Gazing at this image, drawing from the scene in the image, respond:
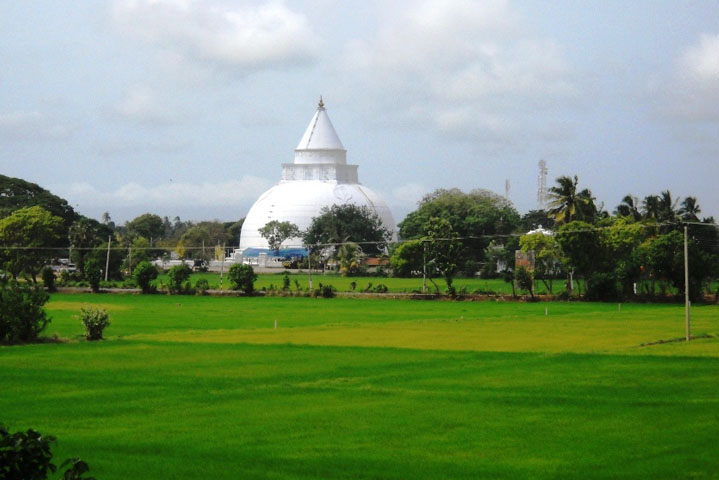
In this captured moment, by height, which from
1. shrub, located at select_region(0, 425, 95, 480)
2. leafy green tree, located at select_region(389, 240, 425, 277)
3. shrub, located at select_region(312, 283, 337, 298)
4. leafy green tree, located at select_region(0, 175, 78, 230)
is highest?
leafy green tree, located at select_region(0, 175, 78, 230)

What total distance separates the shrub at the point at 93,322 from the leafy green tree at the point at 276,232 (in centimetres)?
7626

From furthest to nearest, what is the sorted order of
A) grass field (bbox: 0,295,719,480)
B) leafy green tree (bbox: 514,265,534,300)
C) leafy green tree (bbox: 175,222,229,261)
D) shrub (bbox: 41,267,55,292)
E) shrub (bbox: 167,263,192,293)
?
Result: leafy green tree (bbox: 175,222,229,261) < shrub (bbox: 41,267,55,292) < shrub (bbox: 167,263,192,293) < leafy green tree (bbox: 514,265,534,300) < grass field (bbox: 0,295,719,480)

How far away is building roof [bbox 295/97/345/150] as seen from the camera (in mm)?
124062

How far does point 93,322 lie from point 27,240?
50.0m

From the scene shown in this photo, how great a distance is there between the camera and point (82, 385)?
20609 millimetres

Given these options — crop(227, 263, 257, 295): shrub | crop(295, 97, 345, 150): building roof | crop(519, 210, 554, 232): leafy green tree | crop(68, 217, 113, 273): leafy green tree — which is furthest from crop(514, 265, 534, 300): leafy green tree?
crop(295, 97, 345, 150): building roof

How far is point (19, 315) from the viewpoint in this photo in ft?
101

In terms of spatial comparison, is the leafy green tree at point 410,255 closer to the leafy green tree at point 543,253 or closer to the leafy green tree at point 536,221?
the leafy green tree at point 543,253

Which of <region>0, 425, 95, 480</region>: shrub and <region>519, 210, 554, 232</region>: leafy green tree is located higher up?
<region>519, 210, 554, 232</region>: leafy green tree

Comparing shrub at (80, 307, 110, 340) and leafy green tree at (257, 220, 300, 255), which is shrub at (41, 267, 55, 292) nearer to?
shrub at (80, 307, 110, 340)

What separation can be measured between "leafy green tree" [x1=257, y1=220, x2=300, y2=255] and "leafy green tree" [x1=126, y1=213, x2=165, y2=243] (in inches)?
983

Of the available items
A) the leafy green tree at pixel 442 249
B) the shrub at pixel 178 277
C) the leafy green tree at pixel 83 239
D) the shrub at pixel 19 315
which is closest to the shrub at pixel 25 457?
the shrub at pixel 19 315

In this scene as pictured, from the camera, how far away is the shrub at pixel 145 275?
65.2 m

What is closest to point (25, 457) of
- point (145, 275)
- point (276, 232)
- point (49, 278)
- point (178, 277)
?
point (178, 277)
